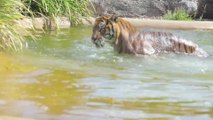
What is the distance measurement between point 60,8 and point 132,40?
465 centimetres

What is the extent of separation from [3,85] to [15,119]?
143cm

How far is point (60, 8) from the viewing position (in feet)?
41.4

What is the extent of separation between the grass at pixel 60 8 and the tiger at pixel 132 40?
3700mm

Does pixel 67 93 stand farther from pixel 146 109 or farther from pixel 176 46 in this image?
pixel 176 46

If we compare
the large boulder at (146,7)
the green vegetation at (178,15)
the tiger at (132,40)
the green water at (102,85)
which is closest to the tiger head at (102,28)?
the tiger at (132,40)

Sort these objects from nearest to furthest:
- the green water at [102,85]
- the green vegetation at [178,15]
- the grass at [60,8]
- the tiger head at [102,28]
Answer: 1. the green water at [102,85]
2. the tiger head at [102,28]
3. the grass at [60,8]
4. the green vegetation at [178,15]

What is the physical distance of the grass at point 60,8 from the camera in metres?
12.1

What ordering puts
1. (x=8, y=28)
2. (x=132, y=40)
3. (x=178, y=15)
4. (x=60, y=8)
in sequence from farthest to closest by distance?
(x=178, y=15), (x=60, y=8), (x=132, y=40), (x=8, y=28)

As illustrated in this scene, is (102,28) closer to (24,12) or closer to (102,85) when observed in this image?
(102,85)

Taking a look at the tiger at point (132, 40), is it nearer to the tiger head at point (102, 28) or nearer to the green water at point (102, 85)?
the tiger head at point (102, 28)

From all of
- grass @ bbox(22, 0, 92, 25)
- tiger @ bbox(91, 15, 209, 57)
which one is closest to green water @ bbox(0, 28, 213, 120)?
tiger @ bbox(91, 15, 209, 57)

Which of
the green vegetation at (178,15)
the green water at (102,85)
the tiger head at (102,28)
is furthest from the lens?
the green vegetation at (178,15)

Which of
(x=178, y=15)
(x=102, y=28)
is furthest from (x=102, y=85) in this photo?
(x=178, y=15)

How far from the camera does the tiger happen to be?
8.09 meters
